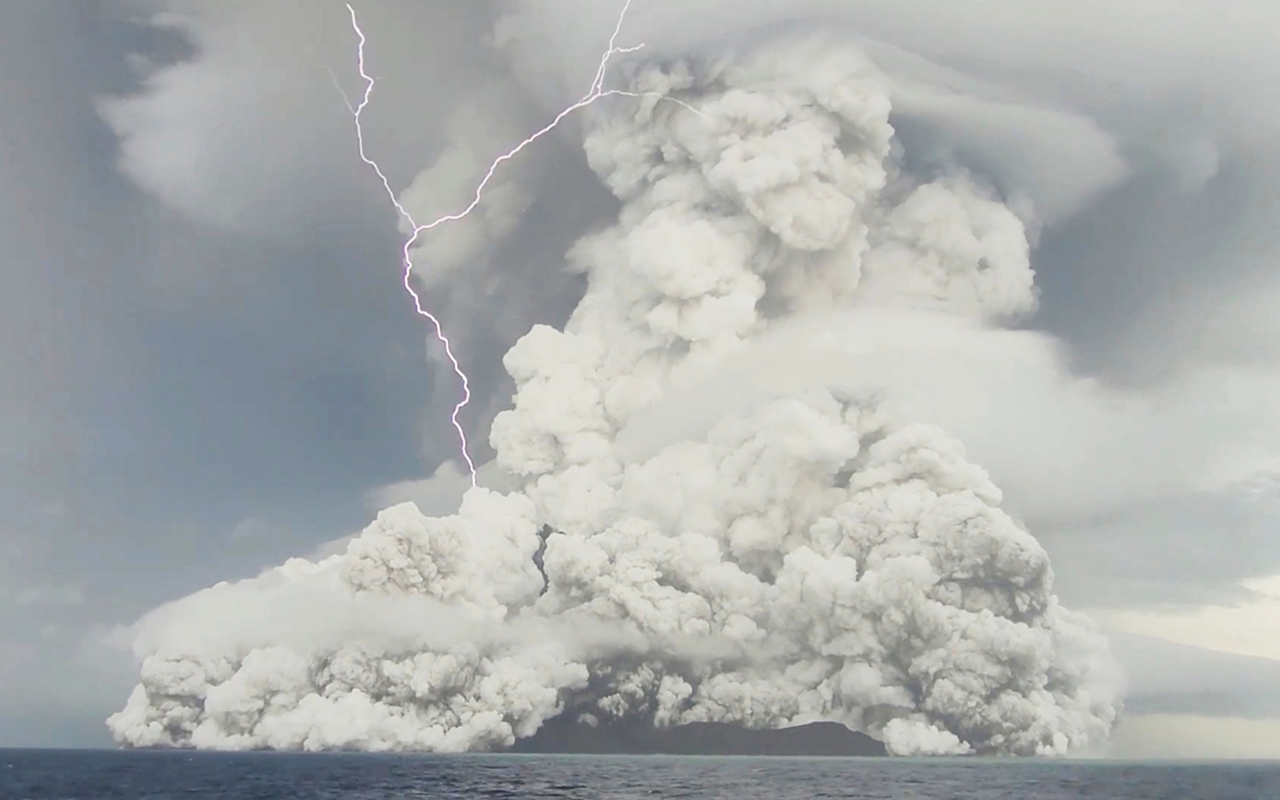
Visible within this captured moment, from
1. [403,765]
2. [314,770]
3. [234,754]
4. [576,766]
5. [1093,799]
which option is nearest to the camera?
[1093,799]

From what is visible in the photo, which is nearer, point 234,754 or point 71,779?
point 71,779

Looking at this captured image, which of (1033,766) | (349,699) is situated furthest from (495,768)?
(1033,766)

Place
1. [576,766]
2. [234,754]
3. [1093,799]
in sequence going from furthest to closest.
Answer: [234,754] < [576,766] < [1093,799]

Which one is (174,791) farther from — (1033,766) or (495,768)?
(1033,766)

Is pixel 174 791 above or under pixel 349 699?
under

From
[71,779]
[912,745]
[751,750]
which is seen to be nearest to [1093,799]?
[912,745]

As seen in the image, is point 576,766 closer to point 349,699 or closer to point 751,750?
point 349,699
